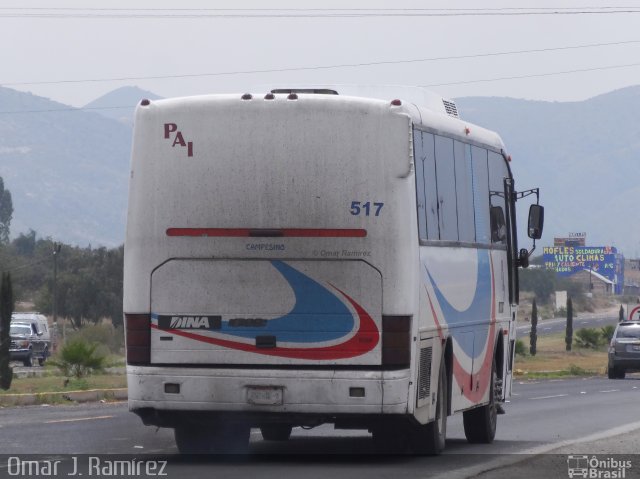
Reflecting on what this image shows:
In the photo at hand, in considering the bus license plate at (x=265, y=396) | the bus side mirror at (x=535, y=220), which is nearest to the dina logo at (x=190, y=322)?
the bus license plate at (x=265, y=396)

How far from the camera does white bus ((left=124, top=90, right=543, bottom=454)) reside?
14.0 m

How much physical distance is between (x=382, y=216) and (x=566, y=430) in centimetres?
746

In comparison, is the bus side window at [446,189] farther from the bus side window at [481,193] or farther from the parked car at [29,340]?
the parked car at [29,340]

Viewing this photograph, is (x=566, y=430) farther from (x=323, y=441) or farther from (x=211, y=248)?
(x=211, y=248)

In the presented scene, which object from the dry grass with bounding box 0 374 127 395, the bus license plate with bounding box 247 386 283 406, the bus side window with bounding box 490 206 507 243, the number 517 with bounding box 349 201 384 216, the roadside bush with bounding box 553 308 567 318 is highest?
the roadside bush with bounding box 553 308 567 318

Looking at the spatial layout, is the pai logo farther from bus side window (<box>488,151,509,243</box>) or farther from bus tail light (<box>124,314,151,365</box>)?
bus side window (<box>488,151,509,243</box>)

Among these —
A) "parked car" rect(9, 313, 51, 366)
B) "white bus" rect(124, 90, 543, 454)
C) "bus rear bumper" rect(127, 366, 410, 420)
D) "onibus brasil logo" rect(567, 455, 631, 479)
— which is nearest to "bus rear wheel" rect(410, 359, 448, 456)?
"white bus" rect(124, 90, 543, 454)

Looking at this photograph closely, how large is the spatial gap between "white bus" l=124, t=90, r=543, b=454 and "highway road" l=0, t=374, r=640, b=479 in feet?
1.67

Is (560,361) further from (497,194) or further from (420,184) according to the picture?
(420,184)

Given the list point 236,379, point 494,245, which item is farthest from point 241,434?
point 494,245

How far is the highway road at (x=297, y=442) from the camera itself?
14.0 metres

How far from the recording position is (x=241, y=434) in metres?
15.7

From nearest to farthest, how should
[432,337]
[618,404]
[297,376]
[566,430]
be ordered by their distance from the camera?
1. [297,376]
2. [432,337]
3. [566,430]
4. [618,404]

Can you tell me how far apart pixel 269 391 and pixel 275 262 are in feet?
3.89
